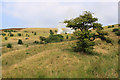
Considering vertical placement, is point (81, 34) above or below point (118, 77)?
above

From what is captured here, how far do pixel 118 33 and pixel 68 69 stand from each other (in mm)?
52357

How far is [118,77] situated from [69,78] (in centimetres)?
635

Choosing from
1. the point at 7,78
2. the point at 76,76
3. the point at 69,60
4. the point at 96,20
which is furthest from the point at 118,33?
the point at 7,78

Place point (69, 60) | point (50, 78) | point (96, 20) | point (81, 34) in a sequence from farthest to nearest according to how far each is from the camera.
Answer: point (96, 20), point (81, 34), point (69, 60), point (50, 78)

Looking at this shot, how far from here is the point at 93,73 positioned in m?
17.0

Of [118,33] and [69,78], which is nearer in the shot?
[69,78]

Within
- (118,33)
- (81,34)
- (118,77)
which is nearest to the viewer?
(118,77)

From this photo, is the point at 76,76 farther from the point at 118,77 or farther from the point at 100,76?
the point at 118,77

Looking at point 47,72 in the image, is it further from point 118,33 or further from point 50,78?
point 118,33

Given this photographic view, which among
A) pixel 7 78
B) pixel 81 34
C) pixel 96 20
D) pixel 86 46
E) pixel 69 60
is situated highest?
pixel 96 20

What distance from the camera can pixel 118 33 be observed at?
62.7 m

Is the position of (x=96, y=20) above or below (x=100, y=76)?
above

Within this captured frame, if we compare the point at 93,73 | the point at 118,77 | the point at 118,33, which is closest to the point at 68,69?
the point at 93,73

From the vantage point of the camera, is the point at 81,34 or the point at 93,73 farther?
the point at 81,34
